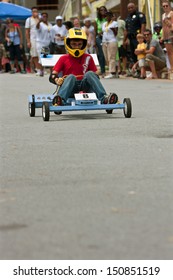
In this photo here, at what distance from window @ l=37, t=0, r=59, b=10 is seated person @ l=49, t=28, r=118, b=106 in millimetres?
53693

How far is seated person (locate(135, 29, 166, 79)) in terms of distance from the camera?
23667mm

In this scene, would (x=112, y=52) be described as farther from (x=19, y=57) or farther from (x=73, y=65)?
(x=73, y=65)

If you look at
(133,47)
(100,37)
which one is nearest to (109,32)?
(133,47)

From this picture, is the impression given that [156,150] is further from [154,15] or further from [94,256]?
[154,15]

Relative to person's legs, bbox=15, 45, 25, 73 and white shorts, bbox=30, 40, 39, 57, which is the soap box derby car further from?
person's legs, bbox=15, 45, 25, 73

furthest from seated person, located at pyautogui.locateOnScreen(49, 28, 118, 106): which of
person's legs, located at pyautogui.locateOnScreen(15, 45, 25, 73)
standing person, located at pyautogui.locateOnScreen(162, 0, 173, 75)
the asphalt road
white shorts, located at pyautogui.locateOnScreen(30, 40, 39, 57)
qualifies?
person's legs, located at pyautogui.locateOnScreen(15, 45, 25, 73)

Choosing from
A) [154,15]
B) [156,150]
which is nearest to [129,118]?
[156,150]

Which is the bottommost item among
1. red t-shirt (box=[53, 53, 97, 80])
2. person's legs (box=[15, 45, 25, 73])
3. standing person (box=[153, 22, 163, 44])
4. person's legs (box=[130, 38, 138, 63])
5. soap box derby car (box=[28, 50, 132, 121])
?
person's legs (box=[15, 45, 25, 73])

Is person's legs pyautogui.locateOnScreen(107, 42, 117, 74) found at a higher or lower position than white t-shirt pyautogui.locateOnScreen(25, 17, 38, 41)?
lower

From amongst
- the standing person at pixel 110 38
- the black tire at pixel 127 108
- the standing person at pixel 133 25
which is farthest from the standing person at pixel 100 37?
the black tire at pixel 127 108

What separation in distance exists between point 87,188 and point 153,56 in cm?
1681

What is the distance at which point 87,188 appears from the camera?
7066 mm

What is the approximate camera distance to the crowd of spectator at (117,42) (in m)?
23.7

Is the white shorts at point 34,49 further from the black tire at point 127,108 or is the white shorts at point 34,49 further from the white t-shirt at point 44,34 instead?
the black tire at point 127,108
